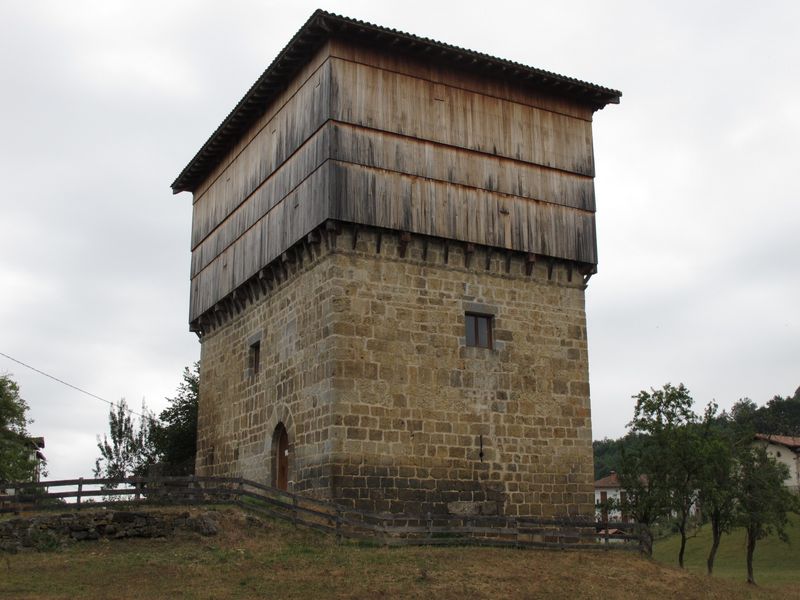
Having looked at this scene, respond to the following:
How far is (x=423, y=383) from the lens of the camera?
2223cm

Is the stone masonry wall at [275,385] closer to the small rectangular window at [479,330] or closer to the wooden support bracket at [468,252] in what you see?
the wooden support bracket at [468,252]

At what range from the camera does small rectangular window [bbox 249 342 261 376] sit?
26.0m

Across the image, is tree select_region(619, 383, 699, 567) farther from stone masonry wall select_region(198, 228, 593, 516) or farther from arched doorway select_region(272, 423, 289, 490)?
arched doorway select_region(272, 423, 289, 490)

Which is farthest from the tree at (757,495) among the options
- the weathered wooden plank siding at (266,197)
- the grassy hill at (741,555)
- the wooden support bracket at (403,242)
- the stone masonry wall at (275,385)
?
the weathered wooden plank siding at (266,197)

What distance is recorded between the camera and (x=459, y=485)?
22.2 metres

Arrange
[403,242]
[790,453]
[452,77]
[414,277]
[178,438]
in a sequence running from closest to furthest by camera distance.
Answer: [403,242], [414,277], [452,77], [178,438], [790,453]

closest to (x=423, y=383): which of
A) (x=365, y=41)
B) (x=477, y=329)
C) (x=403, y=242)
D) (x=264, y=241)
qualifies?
(x=477, y=329)

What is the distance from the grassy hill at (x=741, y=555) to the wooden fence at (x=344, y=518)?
644 inches

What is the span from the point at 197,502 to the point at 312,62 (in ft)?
36.9

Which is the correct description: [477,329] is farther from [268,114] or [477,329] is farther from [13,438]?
[13,438]

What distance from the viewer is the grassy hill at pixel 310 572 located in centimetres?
1558

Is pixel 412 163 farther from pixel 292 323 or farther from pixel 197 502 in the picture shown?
pixel 197 502

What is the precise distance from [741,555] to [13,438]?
35.0 meters

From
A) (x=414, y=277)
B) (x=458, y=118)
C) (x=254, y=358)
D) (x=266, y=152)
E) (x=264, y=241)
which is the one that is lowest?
(x=254, y=358)
